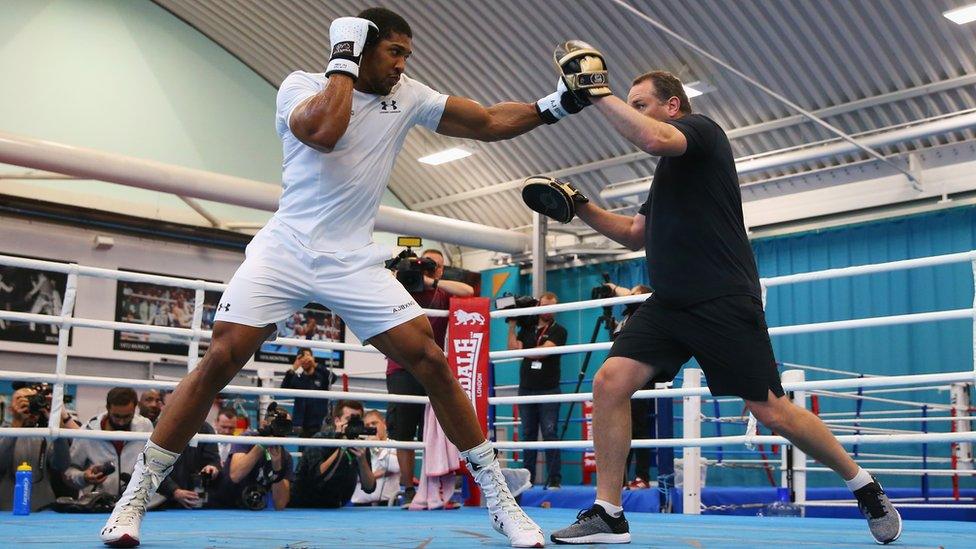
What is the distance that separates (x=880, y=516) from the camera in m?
2.71

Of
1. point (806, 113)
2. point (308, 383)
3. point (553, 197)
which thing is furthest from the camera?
point (806, 113)

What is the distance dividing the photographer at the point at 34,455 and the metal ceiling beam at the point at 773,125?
20.9ft

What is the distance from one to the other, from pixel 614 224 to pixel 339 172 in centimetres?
100

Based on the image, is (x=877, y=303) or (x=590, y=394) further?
(x=877, y=303)

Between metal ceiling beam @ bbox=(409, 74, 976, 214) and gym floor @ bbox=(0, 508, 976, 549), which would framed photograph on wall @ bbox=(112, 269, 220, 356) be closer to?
metal ceiling beam @ bbox=(409, 74, 976, 214)

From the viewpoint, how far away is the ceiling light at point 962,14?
26.6 ft

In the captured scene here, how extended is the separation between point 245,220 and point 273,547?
10.6 m

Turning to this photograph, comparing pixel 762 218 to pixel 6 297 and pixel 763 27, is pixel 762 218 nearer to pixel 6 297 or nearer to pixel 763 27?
pixel 763 27

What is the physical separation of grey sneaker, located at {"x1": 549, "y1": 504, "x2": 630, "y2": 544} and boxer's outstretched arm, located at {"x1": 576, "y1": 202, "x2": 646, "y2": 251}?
3.00ft

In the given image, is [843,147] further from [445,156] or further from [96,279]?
[96,279]

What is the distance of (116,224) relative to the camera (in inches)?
441

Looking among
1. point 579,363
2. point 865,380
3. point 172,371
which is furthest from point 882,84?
point 172,371

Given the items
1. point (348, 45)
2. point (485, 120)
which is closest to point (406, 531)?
point (485, 120)

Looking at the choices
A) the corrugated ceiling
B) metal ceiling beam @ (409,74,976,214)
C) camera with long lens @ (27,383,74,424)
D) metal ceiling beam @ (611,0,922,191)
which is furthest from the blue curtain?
camera with long lens @ (27,383,74,424)
